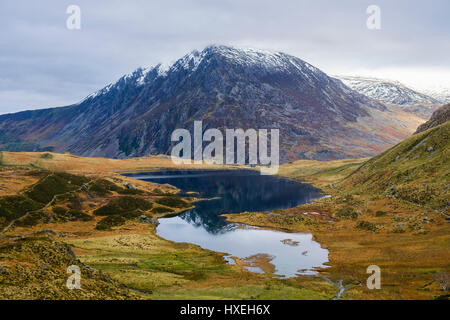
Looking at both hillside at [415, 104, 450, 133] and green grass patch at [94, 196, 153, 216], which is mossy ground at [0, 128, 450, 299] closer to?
green grass patch at [94, 196, 153, 216]

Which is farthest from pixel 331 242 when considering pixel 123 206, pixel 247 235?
pixel 123 206

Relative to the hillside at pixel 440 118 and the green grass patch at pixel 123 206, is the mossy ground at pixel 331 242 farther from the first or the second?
the hillside at pixel 440 118

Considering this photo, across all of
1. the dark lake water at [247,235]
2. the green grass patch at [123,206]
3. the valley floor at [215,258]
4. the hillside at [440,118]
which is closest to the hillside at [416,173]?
the valley floor at [215,258]

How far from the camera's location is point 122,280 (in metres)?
55.2

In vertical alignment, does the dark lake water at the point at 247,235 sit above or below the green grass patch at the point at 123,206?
below

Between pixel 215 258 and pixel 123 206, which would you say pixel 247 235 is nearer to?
pixel 215 258

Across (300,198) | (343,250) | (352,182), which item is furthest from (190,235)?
(352,182)

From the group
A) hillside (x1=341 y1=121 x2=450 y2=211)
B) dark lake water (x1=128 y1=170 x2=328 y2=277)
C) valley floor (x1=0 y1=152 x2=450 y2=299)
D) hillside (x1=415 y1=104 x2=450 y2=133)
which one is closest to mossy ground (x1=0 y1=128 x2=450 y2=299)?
valley floor (x1=0 y1=152 x2=450 y2=299)

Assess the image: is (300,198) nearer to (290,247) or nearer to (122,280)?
(290,247)

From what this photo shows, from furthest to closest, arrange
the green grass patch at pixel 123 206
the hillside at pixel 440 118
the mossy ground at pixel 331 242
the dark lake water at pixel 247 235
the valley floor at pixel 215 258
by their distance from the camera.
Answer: the hillside at pixel 440 118, the green grass patch at pixel 123 206, the dark lake water at pixel 247 235, the mossy ground at pixel 331 242, the valley floor at pixel 215 258

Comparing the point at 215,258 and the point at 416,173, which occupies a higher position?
the point at 416,173

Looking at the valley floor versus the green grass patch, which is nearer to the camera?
the valley floor

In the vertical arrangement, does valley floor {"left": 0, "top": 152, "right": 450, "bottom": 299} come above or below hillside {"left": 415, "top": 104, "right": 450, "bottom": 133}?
below

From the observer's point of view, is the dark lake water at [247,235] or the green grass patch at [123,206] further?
the green grass patch at [123,206]
